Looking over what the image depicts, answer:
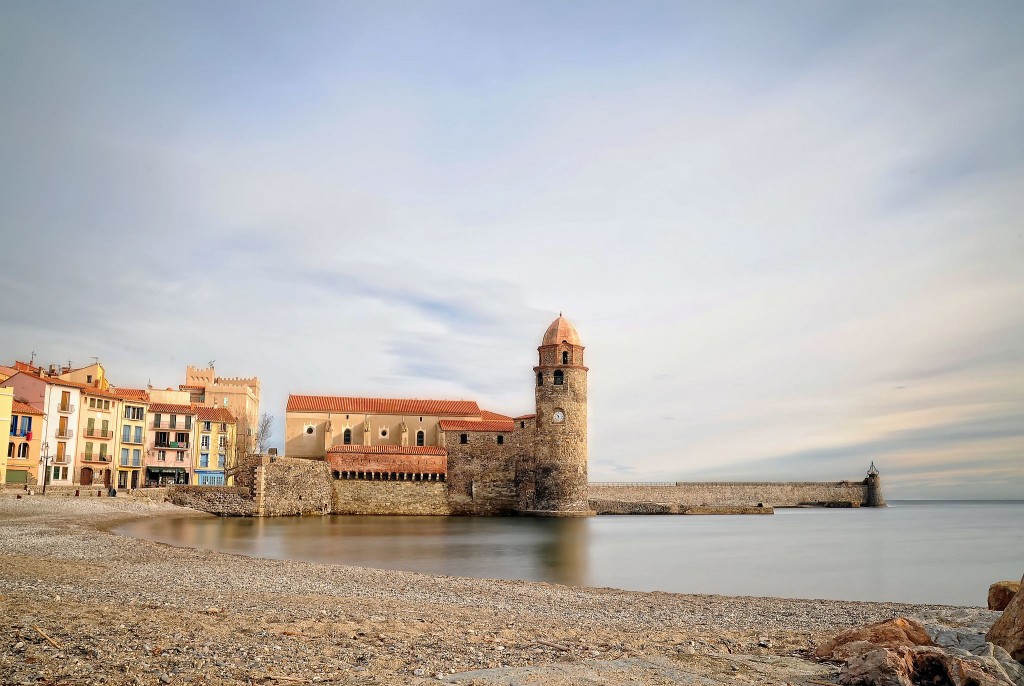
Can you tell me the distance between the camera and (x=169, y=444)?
48.4 meters

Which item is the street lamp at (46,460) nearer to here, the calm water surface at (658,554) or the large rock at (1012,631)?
the calm water surface at (658,554)

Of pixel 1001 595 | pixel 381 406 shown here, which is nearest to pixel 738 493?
pixel 381 406

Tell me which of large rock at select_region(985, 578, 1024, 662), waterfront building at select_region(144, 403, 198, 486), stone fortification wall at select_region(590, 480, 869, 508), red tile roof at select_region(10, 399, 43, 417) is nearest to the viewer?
large rock at select_region(985, 578, 1024, 662)

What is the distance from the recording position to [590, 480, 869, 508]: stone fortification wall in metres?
58.0

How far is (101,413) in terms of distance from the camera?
1672 inches

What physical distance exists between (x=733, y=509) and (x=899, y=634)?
57.4 meters

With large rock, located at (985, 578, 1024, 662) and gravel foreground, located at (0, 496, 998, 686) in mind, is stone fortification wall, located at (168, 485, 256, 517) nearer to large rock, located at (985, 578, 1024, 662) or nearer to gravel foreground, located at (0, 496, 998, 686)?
gravel foreground, located at (0, 496, 998, 686)

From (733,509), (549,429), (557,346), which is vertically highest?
(557,346)

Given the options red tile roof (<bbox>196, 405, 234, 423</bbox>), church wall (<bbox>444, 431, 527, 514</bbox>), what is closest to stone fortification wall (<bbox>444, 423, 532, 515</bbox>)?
church wall (<bbox>444, 431, 527, 514</bbox>)

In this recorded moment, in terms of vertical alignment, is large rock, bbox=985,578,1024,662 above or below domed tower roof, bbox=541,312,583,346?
below

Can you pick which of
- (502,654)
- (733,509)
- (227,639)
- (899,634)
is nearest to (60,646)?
(227,639)

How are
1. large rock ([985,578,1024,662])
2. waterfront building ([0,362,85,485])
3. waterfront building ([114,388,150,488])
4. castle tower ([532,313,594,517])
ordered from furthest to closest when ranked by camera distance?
castle tower ([532,313,594,517]) < waterfront building ([114,388,150,488]) < waterfront building ([0,362,85,485]) < large rock ([985,578,1024,662])

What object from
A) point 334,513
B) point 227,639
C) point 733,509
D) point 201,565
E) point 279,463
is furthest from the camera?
point 733,509

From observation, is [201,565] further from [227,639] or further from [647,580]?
[647,580]
